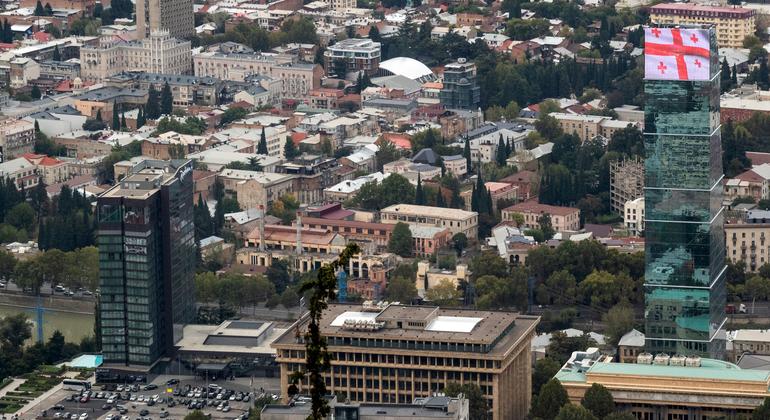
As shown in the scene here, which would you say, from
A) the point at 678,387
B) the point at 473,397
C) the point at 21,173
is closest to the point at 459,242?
the point at 21,173

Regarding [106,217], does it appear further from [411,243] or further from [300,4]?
[300,4]

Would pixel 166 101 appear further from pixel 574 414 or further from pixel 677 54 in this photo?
pixel 574 414

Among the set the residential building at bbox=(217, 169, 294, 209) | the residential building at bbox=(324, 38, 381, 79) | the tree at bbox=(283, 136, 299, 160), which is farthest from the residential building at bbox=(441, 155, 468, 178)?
the residential building at bbox=(324, 38, 381, 79)

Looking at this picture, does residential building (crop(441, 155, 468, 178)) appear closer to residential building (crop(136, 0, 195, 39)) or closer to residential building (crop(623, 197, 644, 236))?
residential building (crop(623, 197, 644, 236))

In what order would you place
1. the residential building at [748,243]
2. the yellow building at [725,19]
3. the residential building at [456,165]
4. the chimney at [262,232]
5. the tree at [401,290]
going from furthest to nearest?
1. the yellow building at [725,19]
2. the residential building at [456,165]
3. the chimney at [262,232]
4. the residential building at [748,243]
5. the tree at [401,290]

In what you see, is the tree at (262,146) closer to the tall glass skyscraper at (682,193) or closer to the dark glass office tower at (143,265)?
the dark glass office tower at (143,265)

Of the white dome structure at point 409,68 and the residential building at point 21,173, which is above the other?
the white dome structure at point 409,68

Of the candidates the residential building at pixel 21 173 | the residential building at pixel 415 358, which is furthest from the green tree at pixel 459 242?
the residential building at pixel 415 358
